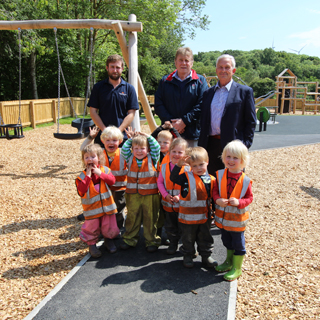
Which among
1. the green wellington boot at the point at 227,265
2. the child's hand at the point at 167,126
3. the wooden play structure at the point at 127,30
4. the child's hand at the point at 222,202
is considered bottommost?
the green wellington boot at the point at 227,265

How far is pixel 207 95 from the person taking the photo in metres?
3.51

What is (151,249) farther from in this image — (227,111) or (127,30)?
(127,30)

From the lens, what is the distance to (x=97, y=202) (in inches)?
128

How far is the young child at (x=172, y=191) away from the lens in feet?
10.1

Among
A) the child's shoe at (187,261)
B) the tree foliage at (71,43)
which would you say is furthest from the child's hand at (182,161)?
the tree foliage at (71,43)

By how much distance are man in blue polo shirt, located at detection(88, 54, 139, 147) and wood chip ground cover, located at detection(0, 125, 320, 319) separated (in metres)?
1.59

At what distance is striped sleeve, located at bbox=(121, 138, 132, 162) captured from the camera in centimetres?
342

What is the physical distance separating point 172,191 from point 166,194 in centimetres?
12

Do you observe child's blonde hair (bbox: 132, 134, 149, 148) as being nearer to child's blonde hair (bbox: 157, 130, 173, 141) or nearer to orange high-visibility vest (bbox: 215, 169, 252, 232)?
child's blonde hair (bbox: 157, 130, 173, 141)

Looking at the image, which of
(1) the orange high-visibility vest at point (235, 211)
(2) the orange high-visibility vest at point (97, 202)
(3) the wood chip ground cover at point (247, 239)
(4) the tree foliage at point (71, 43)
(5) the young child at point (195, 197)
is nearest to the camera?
(3) the wood chip ground cover at point (247, 239)

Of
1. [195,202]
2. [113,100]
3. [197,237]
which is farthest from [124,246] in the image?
[113,100]

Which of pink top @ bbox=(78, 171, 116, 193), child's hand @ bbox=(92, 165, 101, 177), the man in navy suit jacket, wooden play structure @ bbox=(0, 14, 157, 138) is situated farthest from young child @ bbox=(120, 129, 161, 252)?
wooden play structure @ bbox=(0, 14, 157, 138)

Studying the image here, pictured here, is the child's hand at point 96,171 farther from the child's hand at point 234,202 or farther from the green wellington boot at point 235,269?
the green wellington boot at point 235,269

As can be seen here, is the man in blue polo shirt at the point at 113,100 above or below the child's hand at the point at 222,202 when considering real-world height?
above
